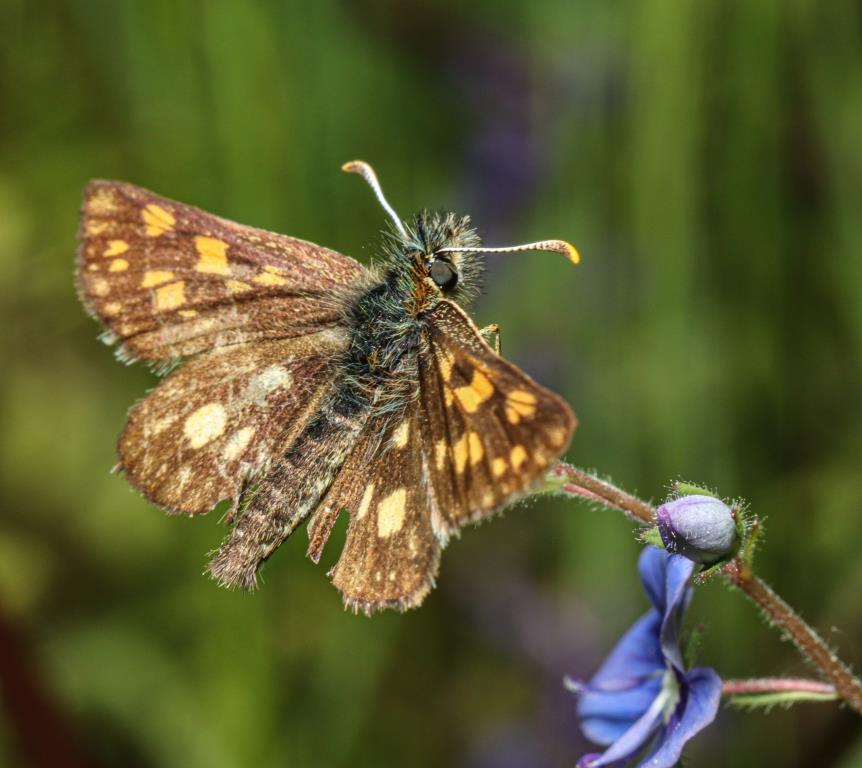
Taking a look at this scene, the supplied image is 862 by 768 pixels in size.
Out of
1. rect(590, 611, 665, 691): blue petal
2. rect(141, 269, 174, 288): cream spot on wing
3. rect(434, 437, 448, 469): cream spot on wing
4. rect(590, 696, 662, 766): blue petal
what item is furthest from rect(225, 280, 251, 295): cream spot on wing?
rect(590, 696, 662, 766): blue petal

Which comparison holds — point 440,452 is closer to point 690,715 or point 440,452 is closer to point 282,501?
point 282,501

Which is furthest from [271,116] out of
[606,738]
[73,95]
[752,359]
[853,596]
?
[606,738]

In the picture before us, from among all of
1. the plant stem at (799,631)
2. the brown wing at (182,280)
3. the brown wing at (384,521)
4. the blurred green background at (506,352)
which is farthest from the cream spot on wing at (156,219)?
the blurred green background at (506,352)

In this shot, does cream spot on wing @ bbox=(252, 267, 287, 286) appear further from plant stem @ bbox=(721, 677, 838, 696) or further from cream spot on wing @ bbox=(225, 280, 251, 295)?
plant stem @ bbox=(721, 677, 838, 696)

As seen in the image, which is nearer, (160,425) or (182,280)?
(160,425)

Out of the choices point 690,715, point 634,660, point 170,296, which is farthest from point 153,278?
point 690,715
